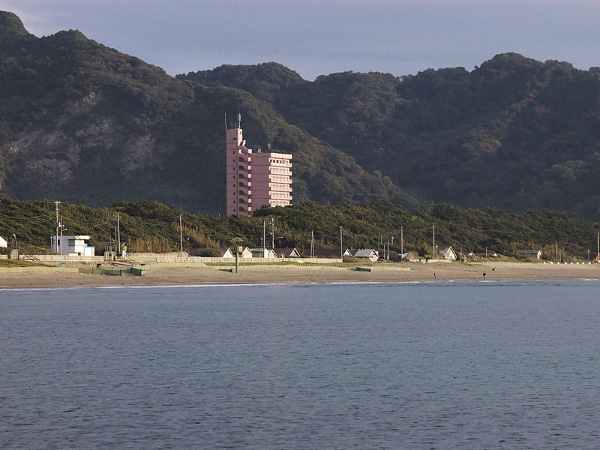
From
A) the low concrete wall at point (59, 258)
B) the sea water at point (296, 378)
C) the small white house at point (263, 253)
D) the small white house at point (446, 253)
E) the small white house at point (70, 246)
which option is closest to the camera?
the sea water at point (296, 378)

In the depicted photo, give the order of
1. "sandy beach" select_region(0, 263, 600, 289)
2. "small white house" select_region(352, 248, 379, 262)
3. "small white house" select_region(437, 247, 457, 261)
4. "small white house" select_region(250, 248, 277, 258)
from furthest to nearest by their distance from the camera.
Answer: "small white house" select_region(437, 247, 457, 261)
"small white house" select_region(352, 248, 379, 262)
"small white house" select_region(250, 248, 277, 258)
"sandy beach" select_region(0, 263, 600, 289)

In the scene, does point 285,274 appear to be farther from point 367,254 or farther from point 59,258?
point 367,254

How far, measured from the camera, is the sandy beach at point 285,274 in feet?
303

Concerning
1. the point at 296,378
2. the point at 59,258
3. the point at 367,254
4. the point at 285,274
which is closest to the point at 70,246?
the point at 59,258

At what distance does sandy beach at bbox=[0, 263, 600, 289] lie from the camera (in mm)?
92500

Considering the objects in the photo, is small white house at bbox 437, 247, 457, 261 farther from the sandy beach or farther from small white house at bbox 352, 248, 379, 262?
small white house at bbox 352, 248, 379, 262

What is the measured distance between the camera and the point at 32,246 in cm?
12294

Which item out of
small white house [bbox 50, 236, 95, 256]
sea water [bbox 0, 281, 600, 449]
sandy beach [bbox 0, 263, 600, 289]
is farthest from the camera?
small white house [bbox 50, 236, 95, 256]

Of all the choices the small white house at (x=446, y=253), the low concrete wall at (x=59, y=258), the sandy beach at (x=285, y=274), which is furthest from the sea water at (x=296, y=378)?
the small white house at (x=446, y=253)

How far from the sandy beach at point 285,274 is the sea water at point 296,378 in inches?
987

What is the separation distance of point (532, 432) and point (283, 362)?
52.2ft

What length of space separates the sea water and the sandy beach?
987 inches

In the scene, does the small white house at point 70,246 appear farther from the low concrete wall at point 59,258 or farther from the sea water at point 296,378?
the sea water at point 296,378

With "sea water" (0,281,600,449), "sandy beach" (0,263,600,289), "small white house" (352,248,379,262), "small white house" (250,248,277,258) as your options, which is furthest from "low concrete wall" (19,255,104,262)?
"small white house" (352,248,379,262)
